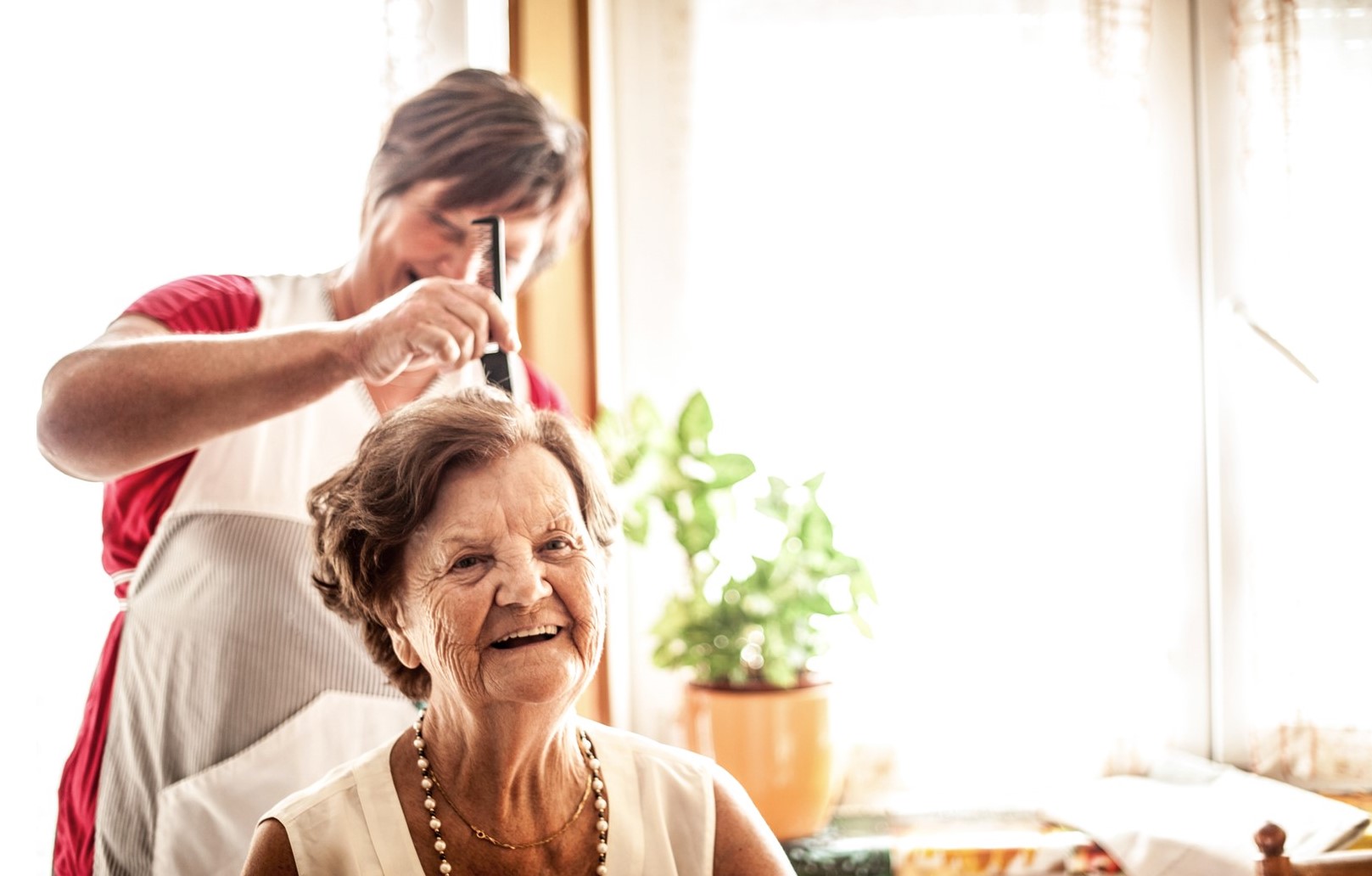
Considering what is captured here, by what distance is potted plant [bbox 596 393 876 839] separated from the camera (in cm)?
194

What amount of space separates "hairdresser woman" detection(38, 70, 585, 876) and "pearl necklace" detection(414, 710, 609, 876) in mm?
207

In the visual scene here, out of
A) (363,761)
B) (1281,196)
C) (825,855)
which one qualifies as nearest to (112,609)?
(363,761)

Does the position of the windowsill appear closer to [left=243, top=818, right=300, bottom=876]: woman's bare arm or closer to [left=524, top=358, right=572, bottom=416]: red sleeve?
[left=524, top=358, right=572, bottom=416]: red sleeve

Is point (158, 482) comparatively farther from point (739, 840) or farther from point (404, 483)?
point (739, 840)

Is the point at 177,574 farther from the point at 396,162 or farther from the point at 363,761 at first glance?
the point at 396,162

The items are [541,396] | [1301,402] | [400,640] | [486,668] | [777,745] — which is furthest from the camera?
[1301,402]

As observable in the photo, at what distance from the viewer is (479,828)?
103cm

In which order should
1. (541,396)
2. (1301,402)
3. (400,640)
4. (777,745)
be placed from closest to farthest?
(400,640), (541,396), (777,745), (1301,402)

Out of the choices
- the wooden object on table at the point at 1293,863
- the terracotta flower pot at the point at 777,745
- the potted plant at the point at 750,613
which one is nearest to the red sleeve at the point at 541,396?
the potted plant at the point at 750,613

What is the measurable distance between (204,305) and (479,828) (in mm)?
647

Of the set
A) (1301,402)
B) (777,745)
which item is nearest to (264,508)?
(777,745)

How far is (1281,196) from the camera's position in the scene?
237 centimetres

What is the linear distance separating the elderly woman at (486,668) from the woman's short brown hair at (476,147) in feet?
1.07

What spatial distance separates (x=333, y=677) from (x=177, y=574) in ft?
0.70
